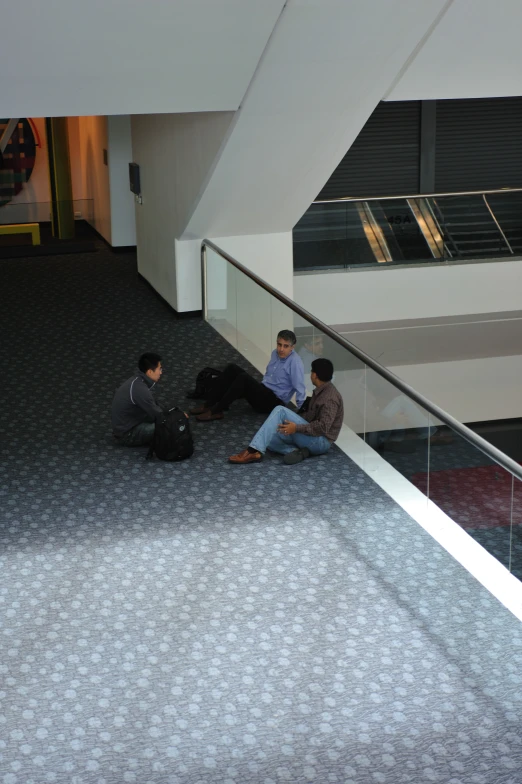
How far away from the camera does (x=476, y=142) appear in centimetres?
1619

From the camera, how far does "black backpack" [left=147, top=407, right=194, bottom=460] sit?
7746 mm

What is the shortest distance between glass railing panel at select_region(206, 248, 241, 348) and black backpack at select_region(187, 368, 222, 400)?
1.67 m

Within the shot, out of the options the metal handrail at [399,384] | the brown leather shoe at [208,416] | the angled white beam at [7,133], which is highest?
the angled white beam at [7,133]

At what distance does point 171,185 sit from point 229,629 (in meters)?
7.23

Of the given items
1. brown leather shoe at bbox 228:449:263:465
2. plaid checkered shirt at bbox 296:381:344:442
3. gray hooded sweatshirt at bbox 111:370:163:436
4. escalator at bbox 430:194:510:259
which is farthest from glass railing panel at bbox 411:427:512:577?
escalator at bbox 430:194:510:259

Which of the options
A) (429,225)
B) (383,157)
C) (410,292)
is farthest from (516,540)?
(383,157)

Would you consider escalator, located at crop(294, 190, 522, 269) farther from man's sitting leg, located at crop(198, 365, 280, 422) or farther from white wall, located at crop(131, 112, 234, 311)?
man's sitting leg, located at crop(198, 365, 280, 422)

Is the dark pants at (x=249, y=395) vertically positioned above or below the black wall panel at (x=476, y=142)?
below

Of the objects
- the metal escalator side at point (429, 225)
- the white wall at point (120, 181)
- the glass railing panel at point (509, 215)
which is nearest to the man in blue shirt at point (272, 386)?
the metal escalator side at point (429, 225)

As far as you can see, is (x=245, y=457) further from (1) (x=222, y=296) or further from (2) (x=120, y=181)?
(2) (x=120, y=181)

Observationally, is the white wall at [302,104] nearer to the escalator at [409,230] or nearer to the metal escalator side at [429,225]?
the escalator at [409,230]

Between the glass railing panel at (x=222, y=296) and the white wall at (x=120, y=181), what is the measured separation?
4379 millimetres

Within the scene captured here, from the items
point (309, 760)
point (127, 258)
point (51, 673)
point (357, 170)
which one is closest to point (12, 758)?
point (51, 673)

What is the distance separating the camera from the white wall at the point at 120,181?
49.1ft
